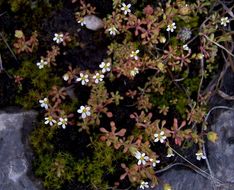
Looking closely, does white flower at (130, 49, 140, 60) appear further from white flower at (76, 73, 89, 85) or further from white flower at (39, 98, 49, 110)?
white flower at (39, 98, 49, 110)

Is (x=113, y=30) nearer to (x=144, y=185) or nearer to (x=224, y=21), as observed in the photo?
(x=224, y=21)

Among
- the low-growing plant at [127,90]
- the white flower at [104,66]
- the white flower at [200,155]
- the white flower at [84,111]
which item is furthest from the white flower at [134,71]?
the white flower at [200,155]

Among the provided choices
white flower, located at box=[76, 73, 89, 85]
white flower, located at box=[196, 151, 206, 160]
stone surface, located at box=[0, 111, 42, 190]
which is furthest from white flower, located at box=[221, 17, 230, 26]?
stone surface, located at box=[0, 111, 42, 190]

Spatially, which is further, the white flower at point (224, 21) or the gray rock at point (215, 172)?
the white flower at point (224, 21)

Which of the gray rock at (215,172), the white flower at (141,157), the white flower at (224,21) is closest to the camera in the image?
the white flower at (141,157)

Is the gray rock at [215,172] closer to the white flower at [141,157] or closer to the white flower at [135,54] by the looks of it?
the white flower at [141,157]

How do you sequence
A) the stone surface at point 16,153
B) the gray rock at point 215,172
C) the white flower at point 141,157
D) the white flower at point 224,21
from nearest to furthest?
the white flower at point 141,157 < the stone surface at point 16,153 < the gray rock at point 215,172 < the white flower at point 224,21
